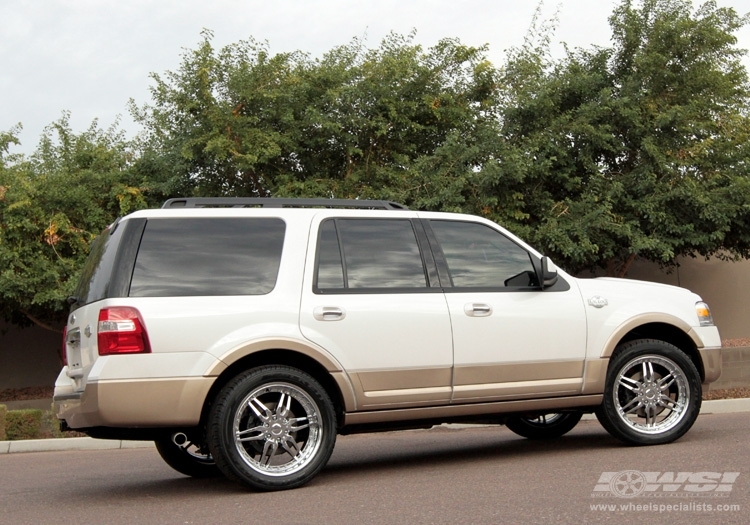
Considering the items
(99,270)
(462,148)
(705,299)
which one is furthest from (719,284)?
(99,270)

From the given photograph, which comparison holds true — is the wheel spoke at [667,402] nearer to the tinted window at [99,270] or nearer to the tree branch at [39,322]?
the tinted window at [99,270]

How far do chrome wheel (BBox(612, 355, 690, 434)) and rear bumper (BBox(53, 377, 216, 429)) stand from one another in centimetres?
364

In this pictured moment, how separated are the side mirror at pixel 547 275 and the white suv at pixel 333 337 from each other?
2 centimetres

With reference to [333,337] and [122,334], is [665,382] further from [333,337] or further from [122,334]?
[122,334]

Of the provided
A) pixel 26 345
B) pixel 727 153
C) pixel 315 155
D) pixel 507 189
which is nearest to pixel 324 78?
pixel 315 155

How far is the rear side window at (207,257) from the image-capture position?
22.4ft

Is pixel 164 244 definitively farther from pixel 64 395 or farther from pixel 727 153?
pixel 727 153

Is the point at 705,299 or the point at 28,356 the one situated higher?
the point at 705,299

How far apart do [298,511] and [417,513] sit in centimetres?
77

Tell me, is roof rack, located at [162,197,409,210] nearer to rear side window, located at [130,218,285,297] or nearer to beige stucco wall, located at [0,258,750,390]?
rear side window, located at [130,218,285,297]

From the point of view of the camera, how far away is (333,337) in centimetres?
712

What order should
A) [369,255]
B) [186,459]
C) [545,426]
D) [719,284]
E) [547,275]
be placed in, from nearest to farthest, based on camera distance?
[369,255]
[547,275]
[186,459]
[545,426]
[719,284]

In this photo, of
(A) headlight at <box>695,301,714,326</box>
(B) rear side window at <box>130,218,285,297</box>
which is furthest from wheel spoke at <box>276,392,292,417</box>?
(A) headlight at <box>695,301,714,326</box>

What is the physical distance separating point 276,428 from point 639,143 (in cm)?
1210
